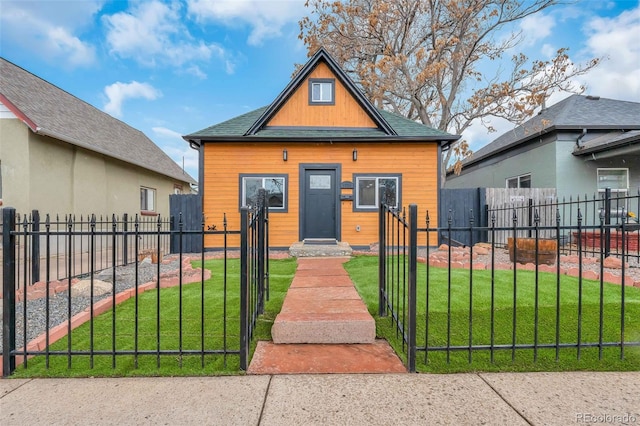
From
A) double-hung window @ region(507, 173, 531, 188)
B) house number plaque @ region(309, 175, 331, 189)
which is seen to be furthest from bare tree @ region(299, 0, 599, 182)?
house number plaque @ region(309, 175, 331, 189)

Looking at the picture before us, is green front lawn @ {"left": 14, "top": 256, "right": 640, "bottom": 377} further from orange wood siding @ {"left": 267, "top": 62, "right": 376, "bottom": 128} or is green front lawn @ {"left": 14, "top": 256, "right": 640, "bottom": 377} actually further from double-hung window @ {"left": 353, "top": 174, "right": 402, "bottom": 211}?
orange wood siding @ {"left": 267, "top": 62, "right": 376, "bottom": 128}

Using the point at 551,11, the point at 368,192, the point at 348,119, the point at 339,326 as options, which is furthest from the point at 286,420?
the point at 551,11

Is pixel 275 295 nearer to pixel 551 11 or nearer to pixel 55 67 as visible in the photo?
pixel 551 11

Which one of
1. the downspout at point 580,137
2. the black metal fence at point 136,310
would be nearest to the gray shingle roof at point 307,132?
the black metal fence at point 136,310

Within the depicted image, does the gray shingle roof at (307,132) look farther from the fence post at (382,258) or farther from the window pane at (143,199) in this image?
the window pane at (143,199)

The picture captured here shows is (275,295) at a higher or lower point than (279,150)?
lower

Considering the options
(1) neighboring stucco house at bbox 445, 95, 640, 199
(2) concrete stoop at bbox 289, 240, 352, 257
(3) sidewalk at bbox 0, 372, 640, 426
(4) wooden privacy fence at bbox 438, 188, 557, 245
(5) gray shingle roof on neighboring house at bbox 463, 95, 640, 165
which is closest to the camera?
(3) sidewalk at bbox 0, 372, 640, 426

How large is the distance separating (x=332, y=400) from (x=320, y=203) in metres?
7.59

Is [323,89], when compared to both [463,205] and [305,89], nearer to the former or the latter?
[305,89]

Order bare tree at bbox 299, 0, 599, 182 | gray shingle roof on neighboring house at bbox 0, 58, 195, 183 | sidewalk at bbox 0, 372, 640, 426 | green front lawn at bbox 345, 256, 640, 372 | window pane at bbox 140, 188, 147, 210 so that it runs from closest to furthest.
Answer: sidewalk at bbox 0, 372, 640, 426
green front lawn at bbox 345, 256, 640, 372
gray shingle roof on neighboring house at bbox 0, 58, 195, 183
bare tree at bbox 299, 0, 599, 182
window pane at bbox 140, 188, 147, 210

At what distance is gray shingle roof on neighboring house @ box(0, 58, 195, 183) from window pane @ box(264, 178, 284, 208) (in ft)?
20.8

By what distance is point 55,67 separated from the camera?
16.8 meters

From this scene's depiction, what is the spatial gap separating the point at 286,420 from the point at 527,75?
16843mm

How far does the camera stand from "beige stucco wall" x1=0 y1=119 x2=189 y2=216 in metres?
8.59
